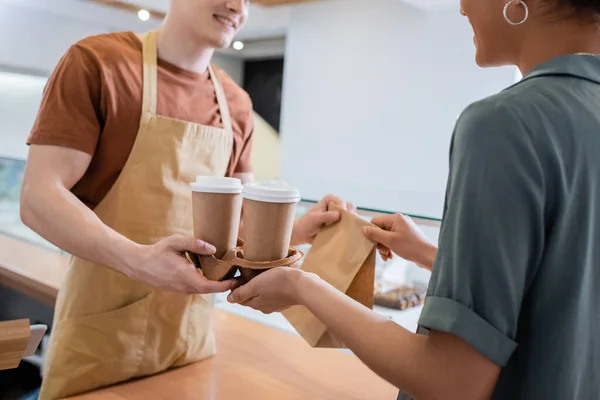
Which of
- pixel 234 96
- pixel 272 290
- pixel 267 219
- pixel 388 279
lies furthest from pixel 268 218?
pixel 388 279

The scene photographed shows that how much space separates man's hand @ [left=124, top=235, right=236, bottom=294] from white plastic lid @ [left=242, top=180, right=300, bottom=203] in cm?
12

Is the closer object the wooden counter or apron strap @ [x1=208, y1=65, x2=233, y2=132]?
the wooden counter

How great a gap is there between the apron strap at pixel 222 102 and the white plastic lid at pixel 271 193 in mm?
461

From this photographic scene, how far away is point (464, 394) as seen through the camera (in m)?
0.59

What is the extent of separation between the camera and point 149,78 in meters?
1.15

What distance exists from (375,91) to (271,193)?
3.30 metres

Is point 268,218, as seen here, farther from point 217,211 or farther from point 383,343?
point 383,343

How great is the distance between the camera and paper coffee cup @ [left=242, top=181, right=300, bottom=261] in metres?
0.84

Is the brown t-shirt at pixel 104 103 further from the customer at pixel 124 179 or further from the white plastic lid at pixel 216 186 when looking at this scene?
the white plastic lid at pixel 216 186

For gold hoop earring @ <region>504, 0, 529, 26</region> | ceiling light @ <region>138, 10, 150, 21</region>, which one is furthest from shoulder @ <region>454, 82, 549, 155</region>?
ceiling light @ <region>138, 10, 150, 21</region>

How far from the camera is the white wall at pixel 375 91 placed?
11.8 feet

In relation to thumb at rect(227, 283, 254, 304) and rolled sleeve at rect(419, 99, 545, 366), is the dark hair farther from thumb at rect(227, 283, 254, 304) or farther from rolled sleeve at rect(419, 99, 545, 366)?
thumb at rect(227, 283, 254, 304)

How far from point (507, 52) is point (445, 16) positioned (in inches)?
122

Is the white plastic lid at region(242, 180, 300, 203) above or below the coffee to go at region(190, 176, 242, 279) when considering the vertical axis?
above
